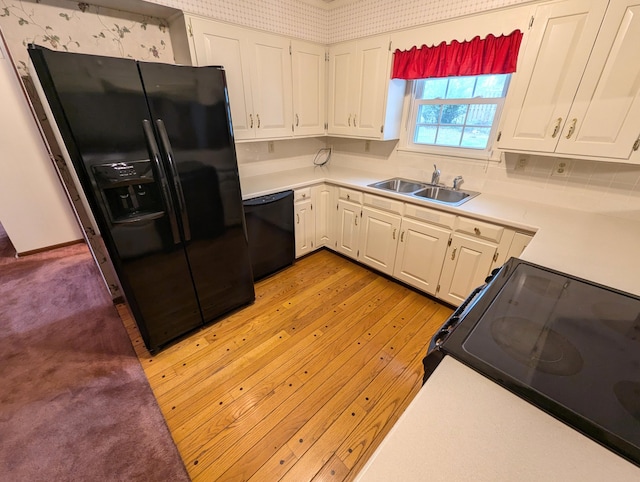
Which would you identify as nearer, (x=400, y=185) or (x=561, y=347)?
(x=561, y=347)

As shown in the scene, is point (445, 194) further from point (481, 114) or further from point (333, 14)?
point (333, 14)

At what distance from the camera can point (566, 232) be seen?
1604 millimetres

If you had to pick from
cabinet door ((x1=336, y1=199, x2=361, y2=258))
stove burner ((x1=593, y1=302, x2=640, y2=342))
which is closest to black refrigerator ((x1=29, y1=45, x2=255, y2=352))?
cabinet door ((x1=336, y1=199, x2=361, y2=258))

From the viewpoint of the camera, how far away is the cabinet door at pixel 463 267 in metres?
1.99

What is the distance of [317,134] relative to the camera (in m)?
2.98

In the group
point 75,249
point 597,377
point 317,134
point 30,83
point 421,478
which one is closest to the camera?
point 421,478

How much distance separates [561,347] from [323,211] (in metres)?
2.42

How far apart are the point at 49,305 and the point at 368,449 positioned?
2.88 meters

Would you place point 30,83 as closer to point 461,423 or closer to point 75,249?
point 75,249

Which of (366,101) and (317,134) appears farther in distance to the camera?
(317,134)

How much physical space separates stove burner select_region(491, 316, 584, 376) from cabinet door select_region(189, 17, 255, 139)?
228 centimetres

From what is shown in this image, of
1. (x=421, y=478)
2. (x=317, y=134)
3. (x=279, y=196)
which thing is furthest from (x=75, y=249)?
(x=421, y=478)

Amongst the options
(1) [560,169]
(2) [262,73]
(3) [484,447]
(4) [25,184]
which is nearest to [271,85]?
(2) [262,73]

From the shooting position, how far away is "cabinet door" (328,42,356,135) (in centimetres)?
263
